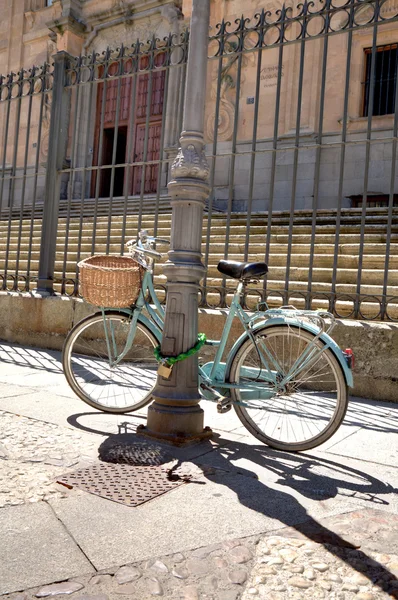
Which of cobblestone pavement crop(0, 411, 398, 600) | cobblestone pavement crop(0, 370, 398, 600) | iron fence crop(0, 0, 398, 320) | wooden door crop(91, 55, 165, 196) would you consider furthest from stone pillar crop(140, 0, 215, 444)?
wooden door crop(91, 55, 165, 196)

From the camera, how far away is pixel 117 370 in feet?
14.4

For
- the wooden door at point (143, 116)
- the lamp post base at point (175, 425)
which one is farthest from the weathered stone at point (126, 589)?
the wooden door at point (143, 116)

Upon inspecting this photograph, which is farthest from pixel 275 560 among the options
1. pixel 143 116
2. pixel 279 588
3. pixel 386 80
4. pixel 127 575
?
pixel 143 116

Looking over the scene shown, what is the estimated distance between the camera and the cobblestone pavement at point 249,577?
187cm

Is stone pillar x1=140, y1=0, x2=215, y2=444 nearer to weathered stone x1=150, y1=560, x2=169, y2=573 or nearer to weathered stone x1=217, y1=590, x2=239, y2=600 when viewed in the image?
weathered stone x1=150, y1=560, x2=169, y2=573

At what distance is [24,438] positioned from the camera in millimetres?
3461

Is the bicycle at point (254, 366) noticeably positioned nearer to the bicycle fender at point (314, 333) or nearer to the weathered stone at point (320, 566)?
the bicycle fender at point (314, 333)

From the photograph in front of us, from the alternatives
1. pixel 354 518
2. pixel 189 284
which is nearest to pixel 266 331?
pixel 189 284

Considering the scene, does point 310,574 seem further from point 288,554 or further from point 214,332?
point 214,332

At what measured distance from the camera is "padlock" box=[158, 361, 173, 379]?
357 cm

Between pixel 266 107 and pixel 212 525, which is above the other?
pixel 266 107

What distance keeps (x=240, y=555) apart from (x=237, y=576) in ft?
0.50

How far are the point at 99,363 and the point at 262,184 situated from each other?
32.3ft

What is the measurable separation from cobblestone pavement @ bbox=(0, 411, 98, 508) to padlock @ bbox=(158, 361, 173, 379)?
0.58 m
